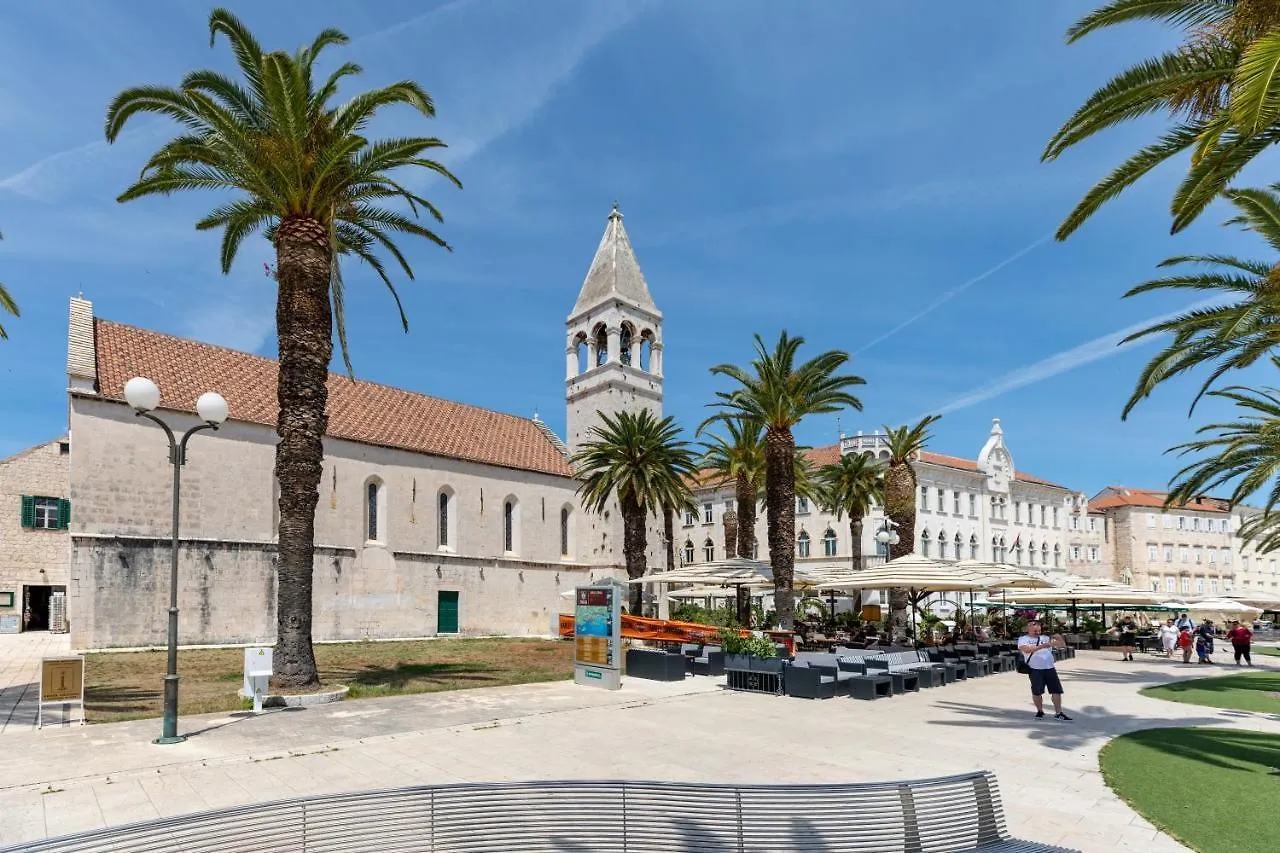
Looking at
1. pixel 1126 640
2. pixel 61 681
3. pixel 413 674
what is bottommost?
pixel 1126 640

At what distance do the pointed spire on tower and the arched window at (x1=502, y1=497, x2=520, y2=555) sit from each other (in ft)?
44.0

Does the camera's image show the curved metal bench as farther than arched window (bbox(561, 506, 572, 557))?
No

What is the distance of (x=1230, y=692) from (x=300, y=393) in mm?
21342

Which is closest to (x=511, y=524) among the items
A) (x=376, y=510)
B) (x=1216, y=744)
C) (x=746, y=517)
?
(x=376, y=510)

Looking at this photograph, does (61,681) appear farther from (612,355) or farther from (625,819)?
(612,355)

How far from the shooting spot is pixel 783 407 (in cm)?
2833

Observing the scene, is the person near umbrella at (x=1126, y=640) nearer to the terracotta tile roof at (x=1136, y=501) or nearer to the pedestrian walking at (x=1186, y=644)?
the pedestrian walking at (x=1186, y=644)

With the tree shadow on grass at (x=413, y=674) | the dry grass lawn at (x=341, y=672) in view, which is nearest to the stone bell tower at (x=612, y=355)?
the dry grass lawn at (x=341, y=672)

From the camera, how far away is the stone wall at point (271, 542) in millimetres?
27453

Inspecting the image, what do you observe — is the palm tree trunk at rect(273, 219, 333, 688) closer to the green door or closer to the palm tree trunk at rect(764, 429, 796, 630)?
the palm tree trunk at rect(764, 429, 796, 630)

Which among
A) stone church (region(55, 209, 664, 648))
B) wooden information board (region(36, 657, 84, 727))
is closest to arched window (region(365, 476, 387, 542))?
stone church (region(55, 209, 664, 648))

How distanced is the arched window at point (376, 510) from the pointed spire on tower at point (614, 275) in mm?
17848

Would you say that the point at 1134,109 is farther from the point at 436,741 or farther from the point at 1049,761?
the point at 436,741

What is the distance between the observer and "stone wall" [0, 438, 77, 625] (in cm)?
3922
